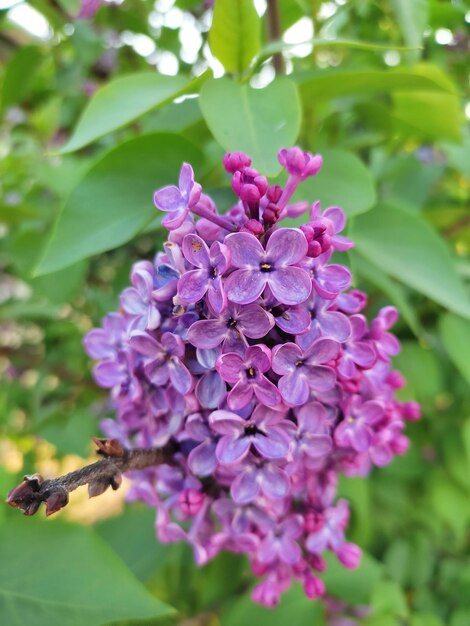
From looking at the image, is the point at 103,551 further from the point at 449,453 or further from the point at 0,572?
the point at 449,453

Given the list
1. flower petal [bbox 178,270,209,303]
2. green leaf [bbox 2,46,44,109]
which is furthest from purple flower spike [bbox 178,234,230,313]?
green leaf [bbox 2,46,44,109]

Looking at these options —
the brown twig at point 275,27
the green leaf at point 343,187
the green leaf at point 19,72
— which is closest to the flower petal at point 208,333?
the green leaf at point 343,187

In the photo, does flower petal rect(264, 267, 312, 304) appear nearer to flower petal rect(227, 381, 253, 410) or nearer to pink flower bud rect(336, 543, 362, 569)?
flower petal rect(227, 381, 253, 410)

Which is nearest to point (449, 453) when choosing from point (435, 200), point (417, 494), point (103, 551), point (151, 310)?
point (417, 494)

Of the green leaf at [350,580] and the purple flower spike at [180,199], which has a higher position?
the purple flower spike at [180,199]

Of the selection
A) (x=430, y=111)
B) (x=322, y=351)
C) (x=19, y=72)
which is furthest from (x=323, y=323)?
(x=19, y=72)

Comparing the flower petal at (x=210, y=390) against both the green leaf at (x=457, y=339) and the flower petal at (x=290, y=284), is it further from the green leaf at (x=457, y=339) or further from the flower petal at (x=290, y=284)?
the green leaf at (x=457, y=339)
